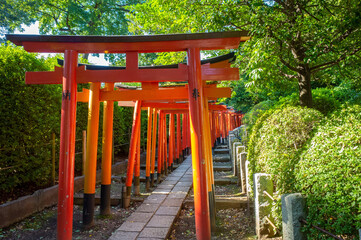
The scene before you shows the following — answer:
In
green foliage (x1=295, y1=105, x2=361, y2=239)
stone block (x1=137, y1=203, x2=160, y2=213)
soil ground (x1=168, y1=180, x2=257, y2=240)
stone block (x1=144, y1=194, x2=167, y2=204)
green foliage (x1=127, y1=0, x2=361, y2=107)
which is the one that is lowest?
soil ground (x1=168, y1=180, x2=257, y2=240)

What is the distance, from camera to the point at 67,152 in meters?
4.02

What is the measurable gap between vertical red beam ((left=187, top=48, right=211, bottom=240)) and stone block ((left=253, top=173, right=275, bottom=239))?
0.73 metres

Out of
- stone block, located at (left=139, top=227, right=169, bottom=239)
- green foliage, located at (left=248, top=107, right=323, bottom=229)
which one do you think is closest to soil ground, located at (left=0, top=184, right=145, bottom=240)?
stone block, located at (left=139, top=227, right=169, bottom=239)

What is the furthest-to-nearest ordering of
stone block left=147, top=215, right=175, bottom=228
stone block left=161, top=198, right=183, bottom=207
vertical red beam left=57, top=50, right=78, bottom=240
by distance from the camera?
stone block left=161, top=198, right=183, bottom=207
stone block left=147, top=215, right=175, bottom=228
vertical red beam left=57, top=50, right=78, bottom=240

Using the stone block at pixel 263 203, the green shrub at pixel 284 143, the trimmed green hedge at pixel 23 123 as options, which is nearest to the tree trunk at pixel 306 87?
the green shrub at pixel 284 143

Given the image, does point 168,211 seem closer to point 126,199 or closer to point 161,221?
point 161,221

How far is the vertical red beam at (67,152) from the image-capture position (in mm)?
A: 3938

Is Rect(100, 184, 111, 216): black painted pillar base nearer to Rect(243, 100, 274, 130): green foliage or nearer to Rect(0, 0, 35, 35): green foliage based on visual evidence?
Rect(243, 100, 274, 130): green foliage

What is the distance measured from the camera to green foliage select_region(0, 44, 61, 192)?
5.35m

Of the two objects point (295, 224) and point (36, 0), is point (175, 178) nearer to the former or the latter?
point (295, 224)

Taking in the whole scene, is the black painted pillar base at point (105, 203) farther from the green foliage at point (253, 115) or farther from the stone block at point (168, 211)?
the green foliage at point (253, 115)

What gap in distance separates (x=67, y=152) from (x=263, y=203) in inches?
115

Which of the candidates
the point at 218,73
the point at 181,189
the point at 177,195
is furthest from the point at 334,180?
the point at 181,189

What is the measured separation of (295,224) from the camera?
109 inches
